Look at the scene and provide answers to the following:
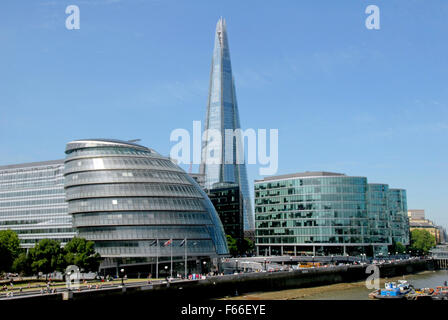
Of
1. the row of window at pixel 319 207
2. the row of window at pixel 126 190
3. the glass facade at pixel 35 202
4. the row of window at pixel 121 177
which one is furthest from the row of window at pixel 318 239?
the glass facade at pixel 35 202

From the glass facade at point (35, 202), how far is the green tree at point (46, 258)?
113 ft

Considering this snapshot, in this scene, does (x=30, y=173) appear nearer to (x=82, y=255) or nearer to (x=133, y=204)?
(x=133, y=204)

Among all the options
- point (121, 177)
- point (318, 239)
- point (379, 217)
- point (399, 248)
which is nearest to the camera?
point (121, 177)

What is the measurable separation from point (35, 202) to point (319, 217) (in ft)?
304

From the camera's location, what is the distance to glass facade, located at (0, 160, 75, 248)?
123938mm

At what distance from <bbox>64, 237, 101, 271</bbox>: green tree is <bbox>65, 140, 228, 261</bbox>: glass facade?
7.15 m

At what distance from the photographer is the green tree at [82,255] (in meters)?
85.1

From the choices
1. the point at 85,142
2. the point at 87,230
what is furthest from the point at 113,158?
the point at 87,230

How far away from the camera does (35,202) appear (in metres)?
131

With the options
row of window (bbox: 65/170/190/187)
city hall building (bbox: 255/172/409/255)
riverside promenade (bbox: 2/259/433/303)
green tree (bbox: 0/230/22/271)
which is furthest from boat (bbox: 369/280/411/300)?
city hall building (bbox: 255/172/409/255)

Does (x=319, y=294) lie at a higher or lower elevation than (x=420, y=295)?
lower

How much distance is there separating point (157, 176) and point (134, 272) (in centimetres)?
2085

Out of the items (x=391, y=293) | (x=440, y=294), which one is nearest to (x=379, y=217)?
(x=391, y=293)

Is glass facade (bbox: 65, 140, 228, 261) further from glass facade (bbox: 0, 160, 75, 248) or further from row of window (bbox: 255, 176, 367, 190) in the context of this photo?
row of window (bbox: 255, 176, 367, 190)
